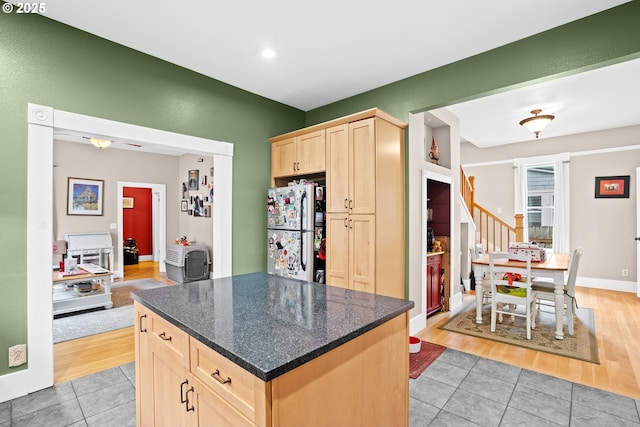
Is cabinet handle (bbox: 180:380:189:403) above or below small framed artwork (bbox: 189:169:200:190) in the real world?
below

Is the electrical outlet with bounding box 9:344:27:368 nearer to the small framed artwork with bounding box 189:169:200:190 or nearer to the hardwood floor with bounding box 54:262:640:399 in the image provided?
the hardwood floor with bounding box 54:262:640:399

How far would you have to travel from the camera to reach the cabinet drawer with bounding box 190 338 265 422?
97 cm

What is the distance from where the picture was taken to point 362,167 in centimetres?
304

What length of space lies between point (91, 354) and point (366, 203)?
3.00 meters

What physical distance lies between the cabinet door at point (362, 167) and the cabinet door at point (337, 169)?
0.06m

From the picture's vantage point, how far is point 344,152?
10.4 feet

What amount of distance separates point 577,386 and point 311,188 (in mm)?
2769

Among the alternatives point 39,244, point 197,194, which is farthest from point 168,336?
point 197,194

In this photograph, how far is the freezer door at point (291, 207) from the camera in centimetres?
333

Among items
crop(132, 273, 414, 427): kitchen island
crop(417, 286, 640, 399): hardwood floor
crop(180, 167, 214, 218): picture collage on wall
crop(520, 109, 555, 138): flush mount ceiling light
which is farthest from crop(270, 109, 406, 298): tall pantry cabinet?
crop(180, 167, 214, 218): picture collage on wall

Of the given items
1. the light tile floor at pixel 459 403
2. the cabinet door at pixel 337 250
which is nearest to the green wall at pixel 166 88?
the light tile floor at pixel 459 403

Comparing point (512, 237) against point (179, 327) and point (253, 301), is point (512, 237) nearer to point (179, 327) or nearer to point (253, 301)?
point (253, 301)

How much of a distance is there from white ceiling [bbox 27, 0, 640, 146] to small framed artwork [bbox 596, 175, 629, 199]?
2.48 metres

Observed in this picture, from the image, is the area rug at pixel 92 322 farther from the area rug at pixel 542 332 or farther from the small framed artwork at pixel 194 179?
the area rug at pixel 542 332
